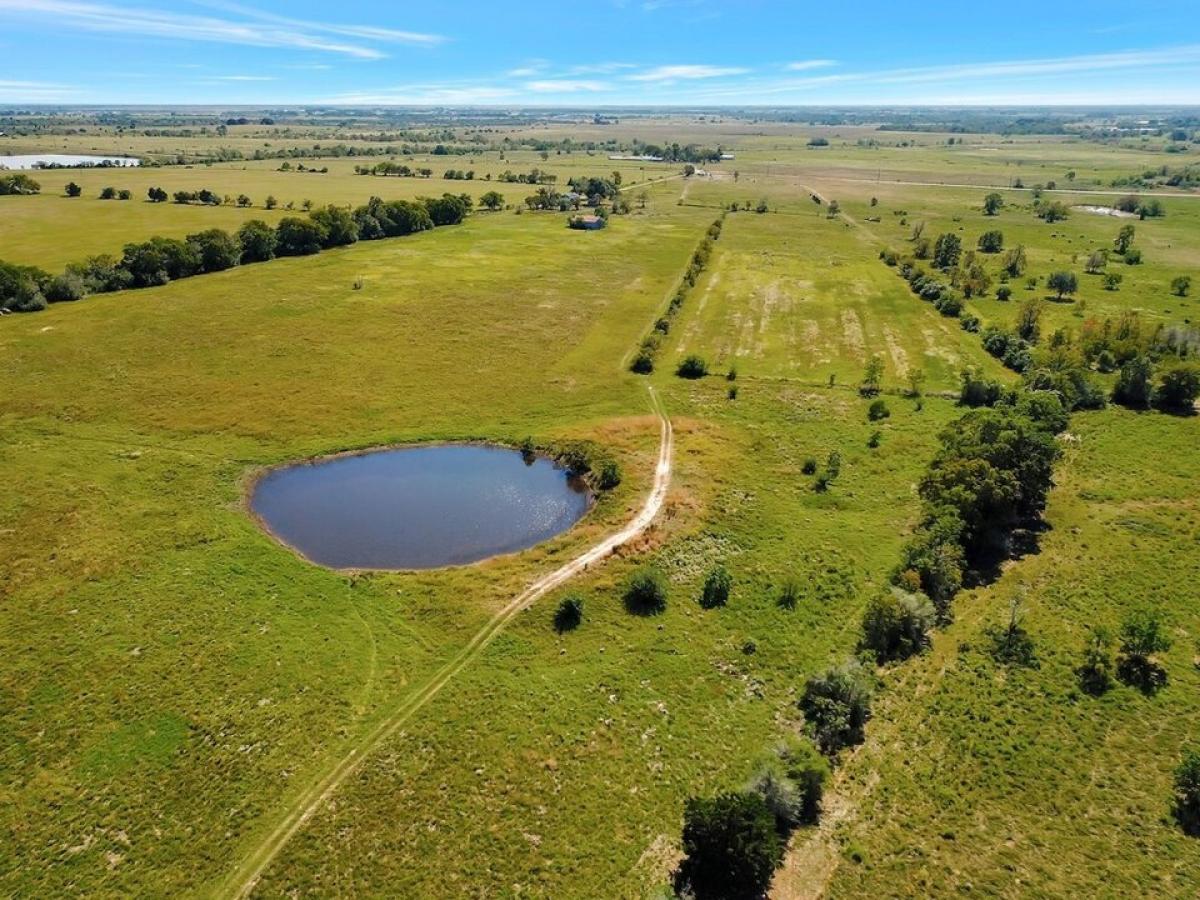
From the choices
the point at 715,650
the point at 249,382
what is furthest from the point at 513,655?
the point at 249,382

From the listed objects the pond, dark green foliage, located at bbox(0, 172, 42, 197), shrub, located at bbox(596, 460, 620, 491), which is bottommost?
the pond

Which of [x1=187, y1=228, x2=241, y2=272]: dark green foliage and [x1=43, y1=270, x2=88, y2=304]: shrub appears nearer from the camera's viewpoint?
[x1=43, y1=270, x2=88, y2=304]: shrub

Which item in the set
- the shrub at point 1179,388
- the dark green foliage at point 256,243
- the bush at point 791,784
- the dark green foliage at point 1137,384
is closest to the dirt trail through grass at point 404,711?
the bush at point 791,784

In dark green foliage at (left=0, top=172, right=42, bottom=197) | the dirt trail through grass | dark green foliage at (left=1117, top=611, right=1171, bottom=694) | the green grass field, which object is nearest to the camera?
the dirt trail through grass

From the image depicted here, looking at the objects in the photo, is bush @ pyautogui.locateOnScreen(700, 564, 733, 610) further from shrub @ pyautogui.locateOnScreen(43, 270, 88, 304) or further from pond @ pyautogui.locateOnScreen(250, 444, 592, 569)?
shrub @ pyautogui.locateOnScreen(43, 270, 88, 304)

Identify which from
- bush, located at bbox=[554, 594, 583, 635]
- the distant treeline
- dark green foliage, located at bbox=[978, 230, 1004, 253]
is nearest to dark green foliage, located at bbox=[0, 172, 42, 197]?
the distant treeline

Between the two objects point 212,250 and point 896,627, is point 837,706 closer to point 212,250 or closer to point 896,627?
point 896,627
